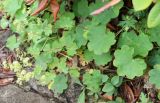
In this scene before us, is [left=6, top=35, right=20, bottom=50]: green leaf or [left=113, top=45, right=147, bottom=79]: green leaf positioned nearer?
[left=113, top=45, right=147, bottom=79]: green leaf

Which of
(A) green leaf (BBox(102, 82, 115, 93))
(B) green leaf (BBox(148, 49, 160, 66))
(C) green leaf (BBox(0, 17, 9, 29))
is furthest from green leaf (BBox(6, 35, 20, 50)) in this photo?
(B) green leaf (BBox(148, 49, 160, 66))

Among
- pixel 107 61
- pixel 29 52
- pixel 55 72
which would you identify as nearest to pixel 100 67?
pixel 107 61

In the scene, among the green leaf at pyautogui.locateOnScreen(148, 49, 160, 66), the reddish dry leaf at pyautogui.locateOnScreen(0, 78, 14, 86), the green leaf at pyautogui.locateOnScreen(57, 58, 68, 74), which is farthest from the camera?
the reddish dry leaf at pyautogui.locateOnScreen(0, 78, 14, 86)

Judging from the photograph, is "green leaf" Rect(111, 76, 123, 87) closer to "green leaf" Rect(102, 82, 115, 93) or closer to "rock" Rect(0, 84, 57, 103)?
"green leaf" Rect(102, 82, 115, 93)

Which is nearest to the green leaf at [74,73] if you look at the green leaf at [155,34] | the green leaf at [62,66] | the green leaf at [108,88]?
the green leaf at [62,66]

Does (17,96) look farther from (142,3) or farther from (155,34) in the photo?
(142,3)

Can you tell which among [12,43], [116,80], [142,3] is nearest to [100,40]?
[116,80]
